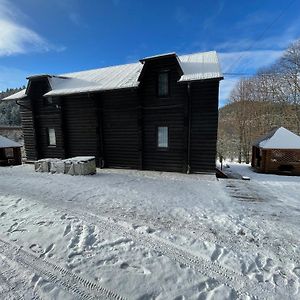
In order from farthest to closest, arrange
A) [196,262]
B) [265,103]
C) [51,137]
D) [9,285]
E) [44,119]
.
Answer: [265,103], [51,137], [44,119], [196,262], [9,285]

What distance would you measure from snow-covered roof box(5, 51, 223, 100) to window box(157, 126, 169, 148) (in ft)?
8.64

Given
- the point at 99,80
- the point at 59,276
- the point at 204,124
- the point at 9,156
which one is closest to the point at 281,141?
the point at 204,124

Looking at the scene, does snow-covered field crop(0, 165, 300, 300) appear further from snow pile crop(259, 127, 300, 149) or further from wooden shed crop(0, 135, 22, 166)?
wooden shed crop(0, 135, 22, 166)

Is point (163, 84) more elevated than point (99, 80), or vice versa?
point (99, 80)

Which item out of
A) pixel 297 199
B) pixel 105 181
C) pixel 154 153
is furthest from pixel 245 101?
pixel 105 181

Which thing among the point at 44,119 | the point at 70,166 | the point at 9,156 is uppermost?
the point at 44,119

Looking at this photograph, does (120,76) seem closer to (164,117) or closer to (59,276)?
(164,117)

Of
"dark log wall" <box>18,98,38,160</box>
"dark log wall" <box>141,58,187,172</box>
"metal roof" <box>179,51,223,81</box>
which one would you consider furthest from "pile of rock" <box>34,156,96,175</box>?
"metal roof" <box>179,51,223,81</box>

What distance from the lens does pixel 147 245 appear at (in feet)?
12.6

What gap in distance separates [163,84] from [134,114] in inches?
87.6

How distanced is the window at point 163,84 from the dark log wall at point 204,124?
1.40 metres

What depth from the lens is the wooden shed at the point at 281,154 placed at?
38.2ft

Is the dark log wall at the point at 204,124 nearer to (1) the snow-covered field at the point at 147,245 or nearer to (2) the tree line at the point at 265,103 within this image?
(1) the snow-covered field at the point at 147,245

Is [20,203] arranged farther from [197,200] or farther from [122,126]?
[122,126]
